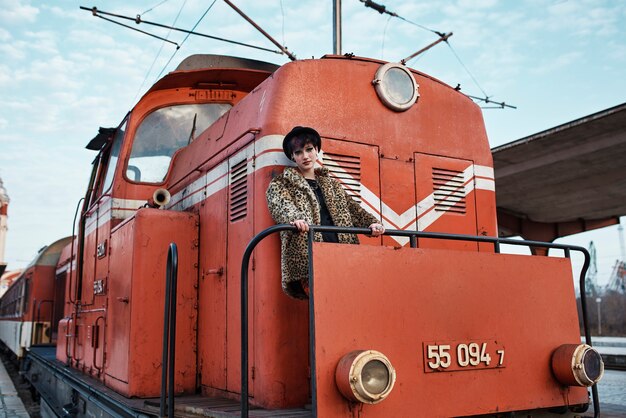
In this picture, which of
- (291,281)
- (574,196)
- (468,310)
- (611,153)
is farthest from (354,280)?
(574,196)

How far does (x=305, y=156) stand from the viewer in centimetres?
297

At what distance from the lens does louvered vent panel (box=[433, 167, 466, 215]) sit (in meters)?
Result: 3.62

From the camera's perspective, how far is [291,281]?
9.18ft

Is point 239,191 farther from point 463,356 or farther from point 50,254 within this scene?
point 50,254

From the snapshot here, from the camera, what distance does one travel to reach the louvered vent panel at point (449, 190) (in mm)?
3616

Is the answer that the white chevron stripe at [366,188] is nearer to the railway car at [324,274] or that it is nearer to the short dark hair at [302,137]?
the railway car at [324,274]

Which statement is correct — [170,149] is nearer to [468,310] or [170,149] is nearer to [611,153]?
[468,310]

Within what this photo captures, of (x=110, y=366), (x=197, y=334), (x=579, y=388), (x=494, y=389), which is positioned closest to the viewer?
(x=494, y=389)

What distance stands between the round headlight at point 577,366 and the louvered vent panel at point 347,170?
137 centimetres

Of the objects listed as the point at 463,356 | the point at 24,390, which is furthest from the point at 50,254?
the point at 463,356

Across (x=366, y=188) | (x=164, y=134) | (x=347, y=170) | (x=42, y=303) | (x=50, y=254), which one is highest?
(x=164, y=134)

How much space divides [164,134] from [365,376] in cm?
327

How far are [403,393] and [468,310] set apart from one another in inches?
21.2

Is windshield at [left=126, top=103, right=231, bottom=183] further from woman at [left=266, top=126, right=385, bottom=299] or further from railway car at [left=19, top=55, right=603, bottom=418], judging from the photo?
woman at [left=266, top=126, right=385, bottom=299]
